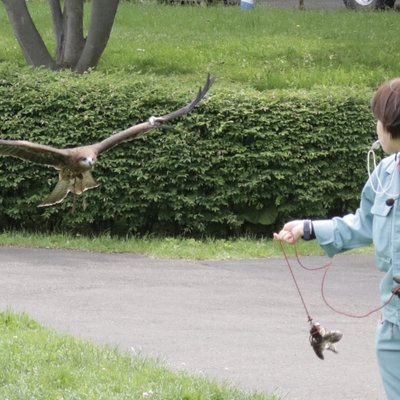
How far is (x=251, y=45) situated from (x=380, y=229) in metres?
14.4

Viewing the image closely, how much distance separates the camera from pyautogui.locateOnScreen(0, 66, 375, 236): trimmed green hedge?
40.8 feet

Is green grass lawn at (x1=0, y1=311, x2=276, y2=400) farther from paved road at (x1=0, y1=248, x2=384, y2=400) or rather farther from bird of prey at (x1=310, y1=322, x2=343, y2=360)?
bird of prey at (x1=310, y1=322, x2=343, y2=360)

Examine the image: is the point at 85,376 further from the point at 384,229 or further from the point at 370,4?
the point at 370,4

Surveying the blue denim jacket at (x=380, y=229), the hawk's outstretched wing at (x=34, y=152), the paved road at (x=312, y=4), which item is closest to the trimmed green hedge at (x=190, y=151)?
the hawk's outstretched wing at (x=34, y=152)

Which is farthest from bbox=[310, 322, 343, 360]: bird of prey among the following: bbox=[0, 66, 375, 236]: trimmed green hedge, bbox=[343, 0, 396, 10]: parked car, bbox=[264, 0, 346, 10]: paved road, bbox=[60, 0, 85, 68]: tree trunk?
bbox=[264, 0, 346, 10]: paved road

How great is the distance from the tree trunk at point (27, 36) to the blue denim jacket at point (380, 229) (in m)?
11.9

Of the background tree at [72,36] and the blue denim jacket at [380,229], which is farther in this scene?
the background tree at [72,36]

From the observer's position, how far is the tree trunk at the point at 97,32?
15.9m

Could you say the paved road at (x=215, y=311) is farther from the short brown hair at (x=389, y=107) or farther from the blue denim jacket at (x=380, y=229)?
the short brown hair at (x=389, y=107)

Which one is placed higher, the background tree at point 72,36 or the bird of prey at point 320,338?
the background tree at point 72,36

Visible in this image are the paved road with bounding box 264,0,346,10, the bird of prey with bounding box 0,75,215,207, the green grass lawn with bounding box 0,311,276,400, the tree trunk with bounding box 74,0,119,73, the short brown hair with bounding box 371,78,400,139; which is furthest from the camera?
the paved road with bounding box 264,0,346,10

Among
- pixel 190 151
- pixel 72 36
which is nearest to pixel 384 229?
pixel 190 151

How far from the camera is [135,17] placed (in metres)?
21.9

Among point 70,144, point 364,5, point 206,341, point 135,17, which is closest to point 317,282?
point 206,341
